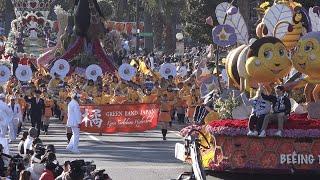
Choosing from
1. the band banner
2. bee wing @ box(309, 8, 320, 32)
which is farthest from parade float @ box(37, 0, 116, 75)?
bee wing @ box(309, 8, 320, 32)

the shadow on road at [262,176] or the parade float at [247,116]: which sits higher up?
the parade float at [247,116]

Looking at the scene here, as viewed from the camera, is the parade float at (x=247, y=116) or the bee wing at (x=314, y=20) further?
the bee wing at (x=314, y=20)

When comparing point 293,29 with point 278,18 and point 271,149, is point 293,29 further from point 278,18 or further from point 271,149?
point 271,149

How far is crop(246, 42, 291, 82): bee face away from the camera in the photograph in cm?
1678

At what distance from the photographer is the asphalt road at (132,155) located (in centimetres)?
1748

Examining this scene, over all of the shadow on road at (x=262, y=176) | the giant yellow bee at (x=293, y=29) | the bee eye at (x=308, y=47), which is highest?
the giant yellow bee at (x=293, y=29)

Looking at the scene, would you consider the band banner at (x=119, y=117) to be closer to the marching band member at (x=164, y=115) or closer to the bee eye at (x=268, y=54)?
the marching band member at (x=164, y=115)

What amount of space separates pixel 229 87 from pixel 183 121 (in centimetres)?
1105

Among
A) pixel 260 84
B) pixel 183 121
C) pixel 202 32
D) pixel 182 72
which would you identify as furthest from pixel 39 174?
pixel 202 32

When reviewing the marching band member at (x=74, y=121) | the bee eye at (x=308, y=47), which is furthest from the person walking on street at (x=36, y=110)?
the bee eye at (x=308, y=47)

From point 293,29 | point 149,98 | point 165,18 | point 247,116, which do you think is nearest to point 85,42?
point 149,98

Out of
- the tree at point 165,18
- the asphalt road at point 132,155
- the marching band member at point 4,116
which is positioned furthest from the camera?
the tree at point 165,18

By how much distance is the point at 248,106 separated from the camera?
17266 mm

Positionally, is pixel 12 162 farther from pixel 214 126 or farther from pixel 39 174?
pixel 214 126
